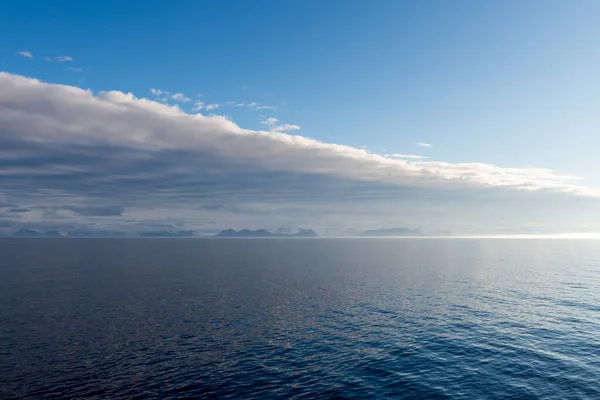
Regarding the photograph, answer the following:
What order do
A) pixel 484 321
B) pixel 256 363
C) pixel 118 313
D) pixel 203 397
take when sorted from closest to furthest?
1. pixel 203 397
2. pixel 256 363
3. pixel 484 321
4. pixel 118 313

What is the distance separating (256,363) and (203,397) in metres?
11.2

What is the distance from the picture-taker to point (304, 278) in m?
135

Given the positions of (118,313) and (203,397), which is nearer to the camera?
(203,397)

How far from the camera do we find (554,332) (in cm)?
6500

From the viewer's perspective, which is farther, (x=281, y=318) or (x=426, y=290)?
(x=426, y=290)

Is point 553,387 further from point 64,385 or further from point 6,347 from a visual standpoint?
point 6,347

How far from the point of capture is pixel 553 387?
42938 mm

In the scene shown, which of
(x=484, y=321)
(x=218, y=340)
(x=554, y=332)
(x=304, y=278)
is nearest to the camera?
(x=218, y=340)

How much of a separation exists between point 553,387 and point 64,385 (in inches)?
2357

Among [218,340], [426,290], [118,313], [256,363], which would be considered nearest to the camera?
[256,363]

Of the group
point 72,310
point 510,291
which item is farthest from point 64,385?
point 510,291

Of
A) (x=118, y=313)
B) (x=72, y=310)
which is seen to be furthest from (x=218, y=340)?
(x=72, y=310)

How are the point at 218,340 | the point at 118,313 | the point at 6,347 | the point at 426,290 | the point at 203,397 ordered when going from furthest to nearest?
the point at 426,290, the point at 118,313, the point at 218,340, the point at 6,347, the point at 203,397

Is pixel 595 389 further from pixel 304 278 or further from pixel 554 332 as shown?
pixel 304 278
